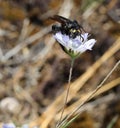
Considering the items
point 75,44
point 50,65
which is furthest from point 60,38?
point 50,65

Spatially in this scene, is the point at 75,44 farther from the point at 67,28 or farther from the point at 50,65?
the point at 50,65

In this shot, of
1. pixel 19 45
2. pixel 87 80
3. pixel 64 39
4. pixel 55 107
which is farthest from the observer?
pixel 19 45

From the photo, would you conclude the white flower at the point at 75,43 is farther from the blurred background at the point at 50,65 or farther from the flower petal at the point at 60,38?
the blurred background at the point at 50,65

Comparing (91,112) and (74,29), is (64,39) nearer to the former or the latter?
(74,29)

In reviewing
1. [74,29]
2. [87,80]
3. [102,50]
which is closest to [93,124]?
[87,80]

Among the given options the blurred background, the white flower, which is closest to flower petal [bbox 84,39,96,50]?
the white flower

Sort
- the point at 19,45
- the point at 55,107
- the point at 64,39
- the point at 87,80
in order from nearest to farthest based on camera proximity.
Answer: the point at 64,39 → the point at 55,107 → the point at 87,80 → the point at 19,45

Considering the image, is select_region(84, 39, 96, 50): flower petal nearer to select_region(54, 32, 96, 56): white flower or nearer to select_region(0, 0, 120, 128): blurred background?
select_region(54, 32, 96, 56): white flower
